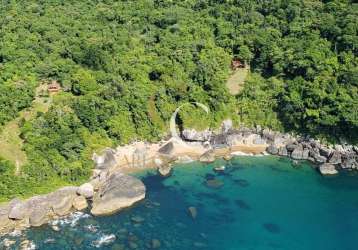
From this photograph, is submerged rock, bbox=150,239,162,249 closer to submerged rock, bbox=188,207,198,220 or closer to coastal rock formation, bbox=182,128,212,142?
submerged rock, bbox=188,207,198,220

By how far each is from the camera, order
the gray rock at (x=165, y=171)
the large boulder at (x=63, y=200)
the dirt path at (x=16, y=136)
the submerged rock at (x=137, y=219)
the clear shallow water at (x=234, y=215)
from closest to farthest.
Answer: the clear shallow water at (x=234, y=215), the submerged rock at (x=137, y=219), the large boulder at (x=63, y=200), the dirt path at (x=16, y=136), the gray rock at (x=165, y=171)

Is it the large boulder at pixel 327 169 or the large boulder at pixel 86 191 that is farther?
the large boulder at pixel 327 169

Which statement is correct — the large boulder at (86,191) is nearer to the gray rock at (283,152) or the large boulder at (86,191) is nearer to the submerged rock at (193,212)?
the submerged rock at (193,212)

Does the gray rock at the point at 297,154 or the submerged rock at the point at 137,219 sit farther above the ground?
the gray rock at the point at 297,154

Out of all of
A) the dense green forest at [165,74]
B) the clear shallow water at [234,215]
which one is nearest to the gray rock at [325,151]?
the dense green forest at [165,74]

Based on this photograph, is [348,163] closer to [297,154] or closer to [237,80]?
[297,154]

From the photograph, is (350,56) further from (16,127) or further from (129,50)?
(16,127)

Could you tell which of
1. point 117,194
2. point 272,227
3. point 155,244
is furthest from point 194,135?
point 155,244
